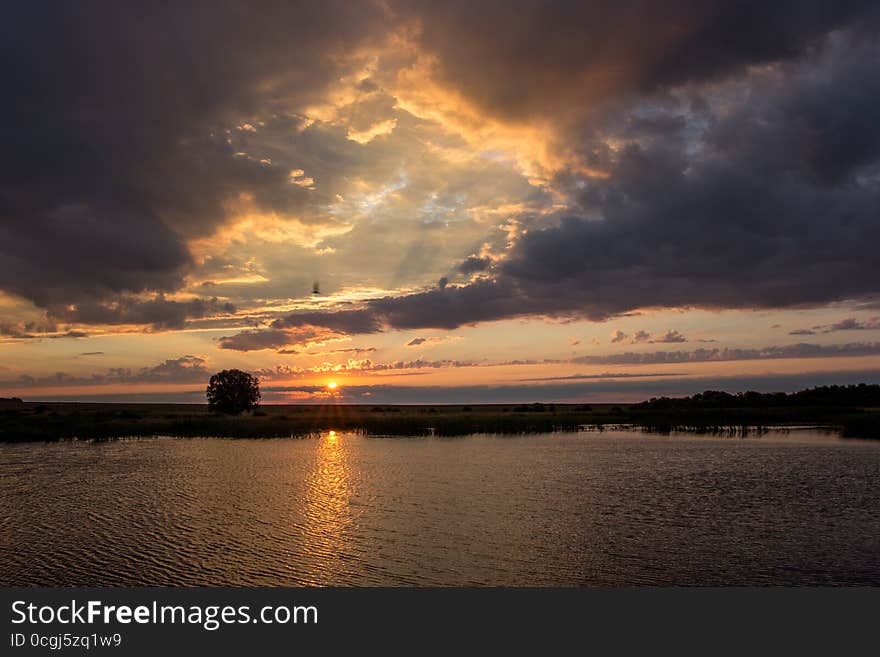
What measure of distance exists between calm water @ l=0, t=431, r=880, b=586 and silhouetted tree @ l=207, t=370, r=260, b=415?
65.0 m

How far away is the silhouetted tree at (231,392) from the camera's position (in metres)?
117

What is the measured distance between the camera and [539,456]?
52156 mm

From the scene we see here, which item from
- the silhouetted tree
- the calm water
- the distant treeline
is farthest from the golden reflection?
the distant treeline

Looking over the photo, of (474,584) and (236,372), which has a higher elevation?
(236,372)

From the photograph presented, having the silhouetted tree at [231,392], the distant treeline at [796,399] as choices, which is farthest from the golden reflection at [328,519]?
the distant treeline at [796,399]

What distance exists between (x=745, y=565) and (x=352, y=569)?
13.5m

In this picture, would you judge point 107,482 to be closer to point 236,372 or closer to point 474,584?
point 474,584

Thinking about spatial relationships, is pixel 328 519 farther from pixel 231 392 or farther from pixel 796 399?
pixel 796 399

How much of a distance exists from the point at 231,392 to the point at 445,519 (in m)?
98.0

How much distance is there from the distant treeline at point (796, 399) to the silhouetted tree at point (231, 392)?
8598 centimetres

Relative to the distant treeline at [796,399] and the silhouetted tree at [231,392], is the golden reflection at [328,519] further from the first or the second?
the distant treeline at [796,399]

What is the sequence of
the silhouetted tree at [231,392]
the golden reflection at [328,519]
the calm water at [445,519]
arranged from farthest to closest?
1. the silhouetted tree at [231,392]
2. the golden reflection at [328,519]
3. the calm water at [445,519]

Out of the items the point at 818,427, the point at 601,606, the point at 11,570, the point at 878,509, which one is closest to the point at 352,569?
the point at 601,606

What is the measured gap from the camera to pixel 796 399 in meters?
123
